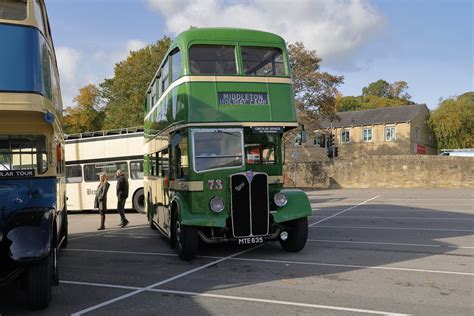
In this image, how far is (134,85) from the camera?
135 feet

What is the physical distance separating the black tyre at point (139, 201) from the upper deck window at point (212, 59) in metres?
12.5

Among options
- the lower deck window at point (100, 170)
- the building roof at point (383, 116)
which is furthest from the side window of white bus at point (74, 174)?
the building roof at point (383, 116)

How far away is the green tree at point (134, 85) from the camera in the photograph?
40.7 meters

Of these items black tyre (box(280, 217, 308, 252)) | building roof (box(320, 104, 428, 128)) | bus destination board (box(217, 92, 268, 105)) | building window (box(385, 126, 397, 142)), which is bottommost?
black tyre (box(280, 217, 308, 252))

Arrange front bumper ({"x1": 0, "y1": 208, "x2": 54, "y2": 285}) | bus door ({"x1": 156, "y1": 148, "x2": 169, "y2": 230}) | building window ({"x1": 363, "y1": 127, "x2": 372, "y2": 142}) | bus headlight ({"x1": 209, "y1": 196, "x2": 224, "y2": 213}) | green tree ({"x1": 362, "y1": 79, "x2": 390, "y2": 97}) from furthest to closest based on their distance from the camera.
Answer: green tree ({"x1": 362, "y1": 79, "x2": 390, "y2": 97})
building window ({"x1": 363, "y1": 127, "x2": 372, "y2": 142})
bus door ({"x1": 156, "y1": 148, "x2": 169, "y2": 230})
bus headlight ({"x1": 209, "y1": 196, "x2": 224, "y2": 213})
front bumper ({"x1": 0, "y1": 208, "x2": 54, "y2": 285})

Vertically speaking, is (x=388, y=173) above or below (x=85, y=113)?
below

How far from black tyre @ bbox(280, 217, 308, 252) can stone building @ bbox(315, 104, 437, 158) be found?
171ft

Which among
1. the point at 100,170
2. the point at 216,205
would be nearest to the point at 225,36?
the point at 216,205

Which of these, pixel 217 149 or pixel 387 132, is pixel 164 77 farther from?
pixel 387 132

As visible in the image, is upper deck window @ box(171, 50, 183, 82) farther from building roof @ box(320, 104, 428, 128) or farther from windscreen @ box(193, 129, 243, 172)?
building roof @ box(320, 104, 428, 128)

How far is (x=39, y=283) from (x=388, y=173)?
36.8 m

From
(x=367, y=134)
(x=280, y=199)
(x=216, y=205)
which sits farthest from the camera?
(x=367, y=134)

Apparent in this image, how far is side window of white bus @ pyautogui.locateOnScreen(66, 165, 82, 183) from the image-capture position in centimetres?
2117

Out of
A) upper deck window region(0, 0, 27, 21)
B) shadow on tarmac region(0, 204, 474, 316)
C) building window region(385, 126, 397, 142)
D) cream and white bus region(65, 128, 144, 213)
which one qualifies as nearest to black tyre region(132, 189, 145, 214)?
cream and white bus region(65, 128, 144, 213)
